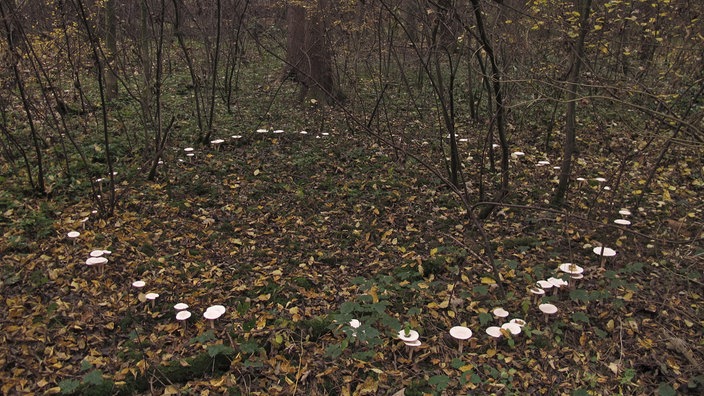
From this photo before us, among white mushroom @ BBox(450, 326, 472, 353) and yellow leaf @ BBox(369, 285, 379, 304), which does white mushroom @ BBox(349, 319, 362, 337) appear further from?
white mushroom @ BBox(450, 326, 472, 353)

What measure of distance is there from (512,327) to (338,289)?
65.5 inches

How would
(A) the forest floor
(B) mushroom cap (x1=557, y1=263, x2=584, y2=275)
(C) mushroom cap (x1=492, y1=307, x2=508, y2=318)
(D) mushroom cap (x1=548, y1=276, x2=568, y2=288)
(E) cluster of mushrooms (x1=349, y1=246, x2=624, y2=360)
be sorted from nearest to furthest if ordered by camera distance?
(A) the forest floor, (E) cluster of mushrooms (x1=349, y1=246, x2=624, y2=360), (C) mushroom cap (x1=492, y1=307, x2=508, y2=318), (D) mushroom cap (x1=548, y1=276, x2=568, y2=288), (B) mushroom cap (x1=557, y1=263, x2=584, y2=275)

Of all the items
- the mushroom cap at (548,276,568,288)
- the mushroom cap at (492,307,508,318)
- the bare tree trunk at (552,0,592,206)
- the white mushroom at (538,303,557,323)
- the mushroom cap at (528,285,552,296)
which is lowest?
the mushroom cap at (492,307,508,318)

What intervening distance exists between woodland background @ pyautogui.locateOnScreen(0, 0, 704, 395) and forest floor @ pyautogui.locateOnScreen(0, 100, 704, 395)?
0.8 inches

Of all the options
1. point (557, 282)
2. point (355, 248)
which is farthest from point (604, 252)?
point (355, 248)

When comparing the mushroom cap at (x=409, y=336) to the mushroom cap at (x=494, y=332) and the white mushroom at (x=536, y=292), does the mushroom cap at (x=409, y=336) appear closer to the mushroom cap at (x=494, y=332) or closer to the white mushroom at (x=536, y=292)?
the mushroom cap at (x=494, y=332)

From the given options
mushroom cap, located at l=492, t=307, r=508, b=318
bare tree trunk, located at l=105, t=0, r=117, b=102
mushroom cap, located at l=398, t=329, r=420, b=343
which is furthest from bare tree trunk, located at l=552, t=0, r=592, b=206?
bare tree trunk, located at l=105, t=0, r=117, b=102

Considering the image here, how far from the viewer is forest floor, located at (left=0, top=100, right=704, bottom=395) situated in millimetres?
3451

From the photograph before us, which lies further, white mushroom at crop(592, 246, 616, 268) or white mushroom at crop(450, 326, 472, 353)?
white mushroom at crop(592, 246, 616, 268)

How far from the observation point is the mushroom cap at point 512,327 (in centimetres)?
367

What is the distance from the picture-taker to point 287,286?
14.8 feet

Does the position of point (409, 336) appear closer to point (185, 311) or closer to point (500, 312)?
point (500, 312)

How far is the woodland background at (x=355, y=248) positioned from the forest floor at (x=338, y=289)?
0.02m

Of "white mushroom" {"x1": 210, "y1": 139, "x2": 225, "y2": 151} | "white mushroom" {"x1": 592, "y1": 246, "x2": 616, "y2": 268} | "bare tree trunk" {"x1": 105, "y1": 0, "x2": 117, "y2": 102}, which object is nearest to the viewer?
"white mushroom" {"x1": 592, "y1": 246, "x2": 616, "y2": 268}
